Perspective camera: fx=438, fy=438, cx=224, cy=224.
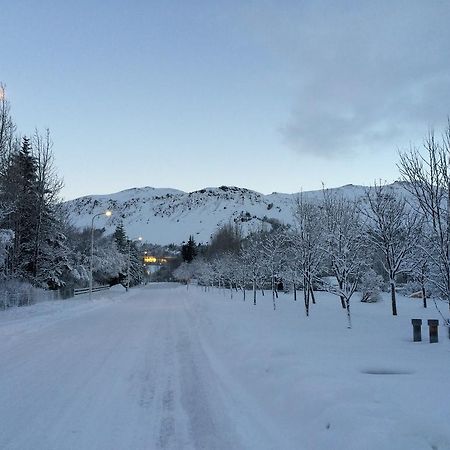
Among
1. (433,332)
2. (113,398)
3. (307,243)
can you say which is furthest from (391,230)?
(113,398)

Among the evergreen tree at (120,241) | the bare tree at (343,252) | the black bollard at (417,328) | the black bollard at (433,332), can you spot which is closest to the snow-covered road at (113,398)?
the black bollard at (417,328)

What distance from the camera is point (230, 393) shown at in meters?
7.77

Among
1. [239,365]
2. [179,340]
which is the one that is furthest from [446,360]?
[179,340]

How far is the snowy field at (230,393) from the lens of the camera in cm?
530

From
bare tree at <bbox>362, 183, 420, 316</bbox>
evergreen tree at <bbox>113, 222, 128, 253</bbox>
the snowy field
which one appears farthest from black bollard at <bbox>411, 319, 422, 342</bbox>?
evergreen tree at <bbox>113, 222, 128, 253</bbox>

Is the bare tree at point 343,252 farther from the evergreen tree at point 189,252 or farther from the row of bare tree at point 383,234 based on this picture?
the evergreen tree at point 189,252

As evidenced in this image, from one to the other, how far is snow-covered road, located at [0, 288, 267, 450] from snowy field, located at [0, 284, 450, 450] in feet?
0.07

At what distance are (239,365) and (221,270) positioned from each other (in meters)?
50.0

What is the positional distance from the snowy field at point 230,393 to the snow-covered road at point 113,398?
21mm

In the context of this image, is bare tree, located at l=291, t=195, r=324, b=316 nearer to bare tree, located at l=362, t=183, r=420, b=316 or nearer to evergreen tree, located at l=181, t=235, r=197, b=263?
bare tree, located at l=362, t=183, r=420, b=316

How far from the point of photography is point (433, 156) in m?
12.4

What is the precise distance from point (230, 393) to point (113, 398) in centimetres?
201

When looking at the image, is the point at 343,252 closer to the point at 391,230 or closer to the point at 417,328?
the point at 391,230

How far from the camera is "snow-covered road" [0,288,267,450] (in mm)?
5508
